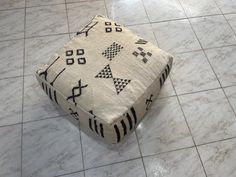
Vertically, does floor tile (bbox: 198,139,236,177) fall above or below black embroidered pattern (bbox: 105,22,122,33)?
below

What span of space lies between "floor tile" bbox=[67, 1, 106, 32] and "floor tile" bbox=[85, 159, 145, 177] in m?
1.08

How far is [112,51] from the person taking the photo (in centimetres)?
141

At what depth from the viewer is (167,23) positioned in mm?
2076

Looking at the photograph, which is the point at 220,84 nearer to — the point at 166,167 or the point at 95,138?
the point at 166,167

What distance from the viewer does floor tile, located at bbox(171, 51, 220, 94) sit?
5.68ft

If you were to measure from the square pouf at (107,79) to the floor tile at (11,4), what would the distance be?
984 mm

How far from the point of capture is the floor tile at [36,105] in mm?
1622

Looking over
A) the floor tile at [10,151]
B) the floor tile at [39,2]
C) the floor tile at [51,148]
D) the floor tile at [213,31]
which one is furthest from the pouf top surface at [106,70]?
the floor tile at [39,2]

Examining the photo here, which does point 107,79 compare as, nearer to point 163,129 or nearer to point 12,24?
point 163,129

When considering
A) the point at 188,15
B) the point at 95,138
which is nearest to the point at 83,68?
the point at 95,138

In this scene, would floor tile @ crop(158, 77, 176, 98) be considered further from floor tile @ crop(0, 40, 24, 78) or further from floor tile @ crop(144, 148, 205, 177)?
floor tile @ crop(0, 40, 24, 78)

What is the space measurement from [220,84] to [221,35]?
0.46 metres

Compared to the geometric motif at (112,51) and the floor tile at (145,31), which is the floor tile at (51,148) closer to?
the geometric motif at (112,51)

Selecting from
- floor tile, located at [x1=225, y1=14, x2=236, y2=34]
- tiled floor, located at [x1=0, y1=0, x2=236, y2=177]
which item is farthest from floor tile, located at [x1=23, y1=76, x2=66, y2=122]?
floor tile, located at [x1=225, y1=14, x2=236, y2=34]
